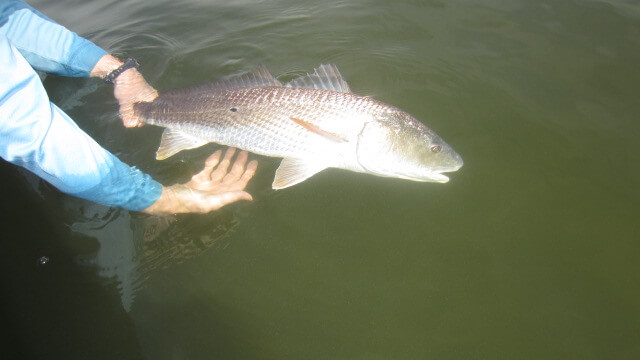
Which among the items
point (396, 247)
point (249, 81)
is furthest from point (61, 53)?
point (396, 247)

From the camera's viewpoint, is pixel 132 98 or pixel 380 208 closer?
pixel 380 208

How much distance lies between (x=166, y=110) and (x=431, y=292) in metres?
3.02

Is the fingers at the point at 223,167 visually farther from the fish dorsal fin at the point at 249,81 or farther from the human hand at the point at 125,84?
the human hand at the point at 125,84

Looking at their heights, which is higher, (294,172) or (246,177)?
(294,172)

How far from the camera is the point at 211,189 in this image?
3.15 metres

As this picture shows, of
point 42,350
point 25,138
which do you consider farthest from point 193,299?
point 25,138

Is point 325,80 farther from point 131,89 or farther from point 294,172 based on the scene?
point 131,89

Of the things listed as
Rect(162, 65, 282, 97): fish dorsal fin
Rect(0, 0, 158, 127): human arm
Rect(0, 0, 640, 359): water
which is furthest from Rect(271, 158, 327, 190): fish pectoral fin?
Rect(0, 0, 158, 127): human arm

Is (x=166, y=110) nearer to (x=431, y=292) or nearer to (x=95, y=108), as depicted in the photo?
(x=95, y=108)

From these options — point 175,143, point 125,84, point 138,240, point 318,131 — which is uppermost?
point 318,131

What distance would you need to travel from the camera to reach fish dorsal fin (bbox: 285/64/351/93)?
3.30 meters

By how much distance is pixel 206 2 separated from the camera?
662cm

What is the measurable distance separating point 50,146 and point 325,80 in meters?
2.21

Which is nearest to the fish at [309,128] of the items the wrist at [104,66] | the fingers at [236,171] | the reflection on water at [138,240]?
the fingers at [236,171]
